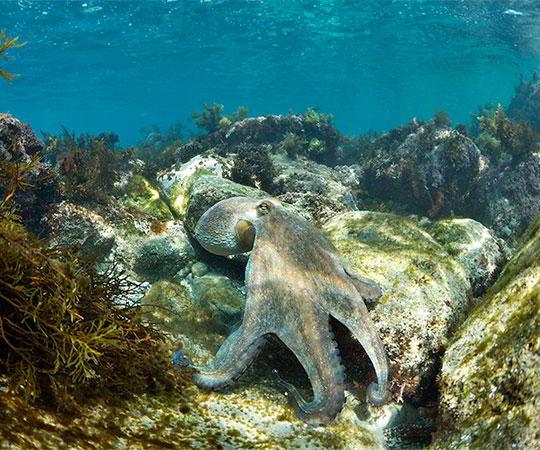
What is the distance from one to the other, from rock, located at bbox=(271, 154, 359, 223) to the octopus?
3.37 m

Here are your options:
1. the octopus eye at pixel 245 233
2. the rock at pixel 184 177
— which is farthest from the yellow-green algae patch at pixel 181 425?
the rock at pixel 184 177

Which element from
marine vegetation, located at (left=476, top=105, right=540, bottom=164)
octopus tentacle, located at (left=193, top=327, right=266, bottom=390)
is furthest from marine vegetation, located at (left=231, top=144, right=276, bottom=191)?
marine vegetation, located at (left=476, top=105, right=540, bottom=164)

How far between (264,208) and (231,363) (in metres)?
2.03

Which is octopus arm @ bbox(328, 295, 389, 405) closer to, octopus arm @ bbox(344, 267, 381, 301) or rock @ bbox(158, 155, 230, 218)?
octopus arm @ bbox(344, 267, 381, 301)

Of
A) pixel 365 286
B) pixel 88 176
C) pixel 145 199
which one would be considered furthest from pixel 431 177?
pixel 88 176

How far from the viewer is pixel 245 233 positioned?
504 centimetres

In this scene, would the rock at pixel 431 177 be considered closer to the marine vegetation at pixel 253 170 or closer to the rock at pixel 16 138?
the marine vegetation at pixel 253 170

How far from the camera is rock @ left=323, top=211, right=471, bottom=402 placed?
13.6 ft

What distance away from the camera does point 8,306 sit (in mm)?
2990

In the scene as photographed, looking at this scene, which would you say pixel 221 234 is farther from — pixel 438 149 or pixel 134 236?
pixel 438 149

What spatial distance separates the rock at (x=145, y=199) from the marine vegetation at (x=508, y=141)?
44.6ft

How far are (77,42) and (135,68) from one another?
17.4m

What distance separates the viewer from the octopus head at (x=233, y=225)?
16.4 ft

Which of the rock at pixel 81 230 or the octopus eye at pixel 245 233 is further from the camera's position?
the rock at pixel 81 230
